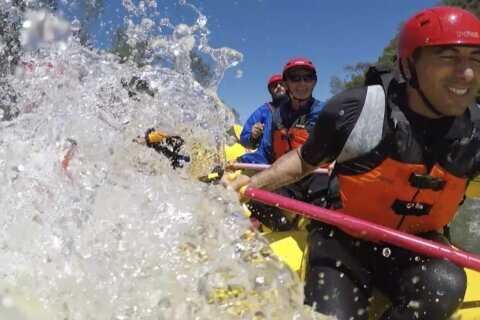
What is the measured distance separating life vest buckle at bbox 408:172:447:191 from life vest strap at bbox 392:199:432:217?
99 millimetres

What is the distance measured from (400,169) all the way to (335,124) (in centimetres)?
36

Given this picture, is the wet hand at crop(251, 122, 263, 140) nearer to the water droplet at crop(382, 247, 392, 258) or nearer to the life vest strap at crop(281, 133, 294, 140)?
the life vest strap at crop(281, 133, 294, 140)

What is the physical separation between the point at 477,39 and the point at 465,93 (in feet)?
0.75

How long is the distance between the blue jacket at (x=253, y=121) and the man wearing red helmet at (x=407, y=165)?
4.90m

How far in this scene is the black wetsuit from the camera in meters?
2.35

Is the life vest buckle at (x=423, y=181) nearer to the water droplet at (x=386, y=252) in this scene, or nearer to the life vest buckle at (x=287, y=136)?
the water droplet at (x=386, y=252)

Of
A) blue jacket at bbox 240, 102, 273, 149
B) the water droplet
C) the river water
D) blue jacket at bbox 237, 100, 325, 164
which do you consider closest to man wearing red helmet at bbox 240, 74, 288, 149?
blue jacket at bbox 240, 102, 273, 149

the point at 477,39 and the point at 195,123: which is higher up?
the point at 195,123

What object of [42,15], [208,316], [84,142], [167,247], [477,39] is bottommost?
[208,316]

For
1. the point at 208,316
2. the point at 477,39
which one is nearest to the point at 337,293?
the point at 208,316

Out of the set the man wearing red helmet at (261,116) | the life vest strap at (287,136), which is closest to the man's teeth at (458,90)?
the life vest strap at (287,136)

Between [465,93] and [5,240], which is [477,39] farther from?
[5,240]

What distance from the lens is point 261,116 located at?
777 centimetres

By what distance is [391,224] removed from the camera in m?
2.63
